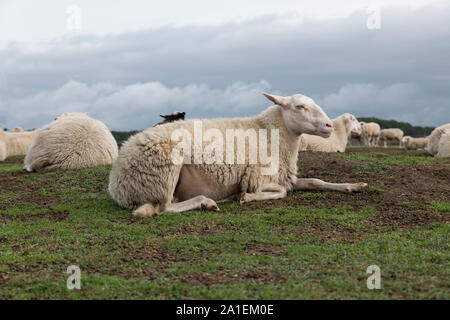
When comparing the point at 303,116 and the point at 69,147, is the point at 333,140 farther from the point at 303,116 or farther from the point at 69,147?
the point at 303,116

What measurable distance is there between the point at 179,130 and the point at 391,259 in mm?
4459

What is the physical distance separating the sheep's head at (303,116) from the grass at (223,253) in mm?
1276

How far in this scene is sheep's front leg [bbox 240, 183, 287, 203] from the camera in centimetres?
920

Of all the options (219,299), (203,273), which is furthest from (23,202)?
(219,299)

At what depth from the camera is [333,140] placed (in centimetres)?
2044

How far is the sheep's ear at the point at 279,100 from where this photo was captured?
970 centimetres

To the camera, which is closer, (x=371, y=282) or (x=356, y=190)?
(x=371, y=282)

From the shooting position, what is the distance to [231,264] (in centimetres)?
577

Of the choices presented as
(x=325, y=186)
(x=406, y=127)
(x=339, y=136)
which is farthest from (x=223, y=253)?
(x=406, y=127)

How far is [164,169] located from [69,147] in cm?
610

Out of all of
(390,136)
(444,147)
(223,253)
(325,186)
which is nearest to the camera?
(223,253)

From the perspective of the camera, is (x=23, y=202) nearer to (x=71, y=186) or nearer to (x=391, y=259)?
(x=71, y=186)

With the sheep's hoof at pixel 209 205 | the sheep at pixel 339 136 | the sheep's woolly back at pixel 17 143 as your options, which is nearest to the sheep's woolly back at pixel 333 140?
the sheep at pixel 339 136

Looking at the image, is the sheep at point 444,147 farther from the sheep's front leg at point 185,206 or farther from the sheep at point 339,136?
the sheep's front leg at point 185,206
